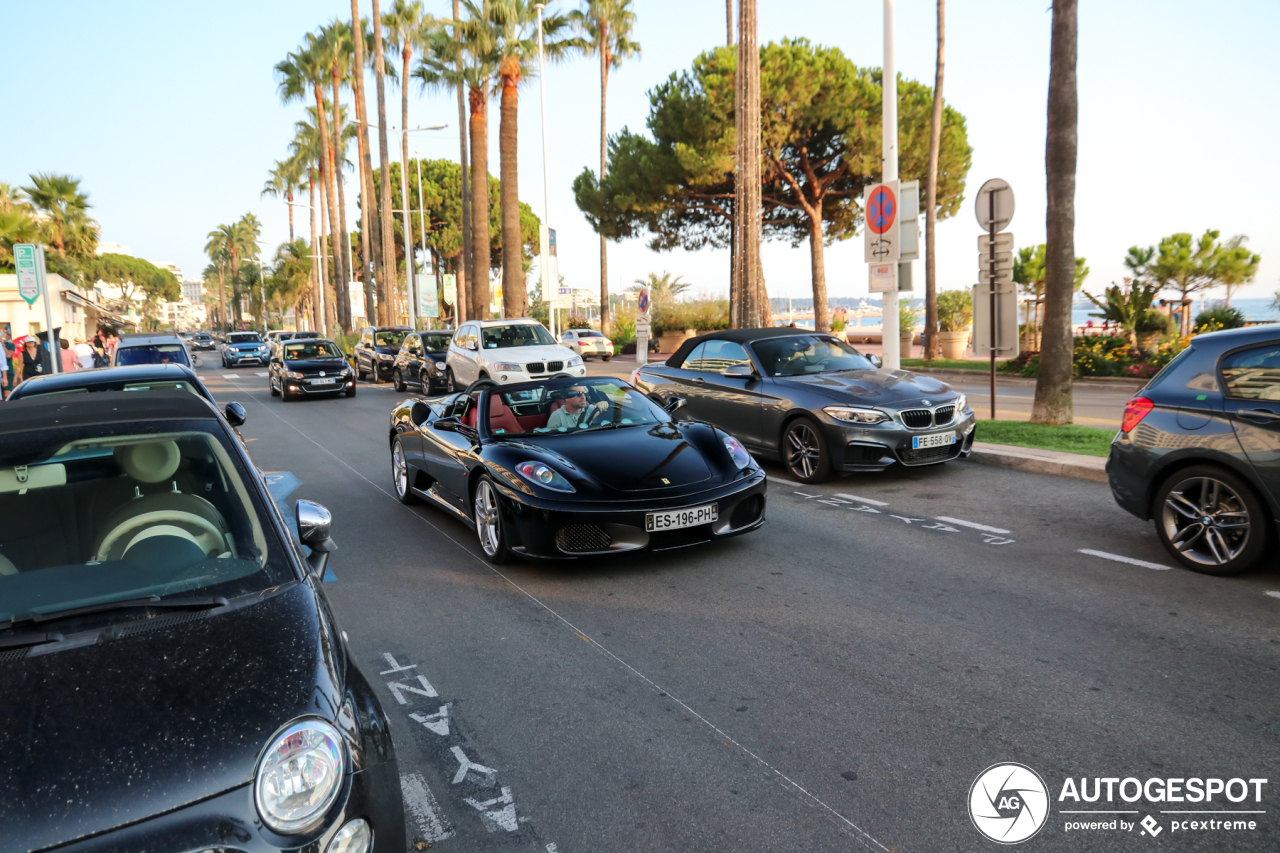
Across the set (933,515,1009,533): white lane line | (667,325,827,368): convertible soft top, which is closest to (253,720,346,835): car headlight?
(933,515,1009,533): white lane line

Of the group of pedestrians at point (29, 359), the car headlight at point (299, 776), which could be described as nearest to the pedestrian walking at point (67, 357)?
the group of pedestrians at point (29, 359)

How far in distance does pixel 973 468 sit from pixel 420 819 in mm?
7867

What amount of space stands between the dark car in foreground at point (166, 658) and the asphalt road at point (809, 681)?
37.8 inches

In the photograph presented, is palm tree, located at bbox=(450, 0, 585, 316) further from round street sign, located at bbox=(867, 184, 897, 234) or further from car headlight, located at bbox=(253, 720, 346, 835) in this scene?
car headlight, located at bbox=(253, 720, 346, 835)

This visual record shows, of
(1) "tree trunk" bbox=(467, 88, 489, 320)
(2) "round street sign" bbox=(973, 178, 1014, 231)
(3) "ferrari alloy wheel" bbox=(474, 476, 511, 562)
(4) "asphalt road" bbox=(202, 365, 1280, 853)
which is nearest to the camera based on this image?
(4) "asphalt road" bbox=(202, 365, 1280, 853)

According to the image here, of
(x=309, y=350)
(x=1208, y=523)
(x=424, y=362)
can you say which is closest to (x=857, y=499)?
(x=1208, y=523)

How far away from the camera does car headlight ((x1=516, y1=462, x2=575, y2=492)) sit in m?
5.91

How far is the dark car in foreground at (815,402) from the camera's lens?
8570 millimetres

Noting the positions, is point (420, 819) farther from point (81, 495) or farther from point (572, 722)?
point (81, 495)

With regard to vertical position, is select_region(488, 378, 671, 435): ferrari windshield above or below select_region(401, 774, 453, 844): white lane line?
above

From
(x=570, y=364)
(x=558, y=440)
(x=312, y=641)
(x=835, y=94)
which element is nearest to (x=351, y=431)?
(x=570, y=364)

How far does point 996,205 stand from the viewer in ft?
36.0

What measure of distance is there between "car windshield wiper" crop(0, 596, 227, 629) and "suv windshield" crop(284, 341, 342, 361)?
21180 millimetres

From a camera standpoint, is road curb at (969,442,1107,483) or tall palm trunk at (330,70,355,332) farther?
tall palm trunk at (330,70,355,332)
